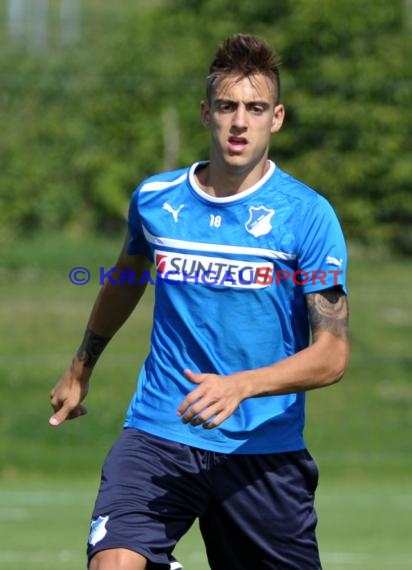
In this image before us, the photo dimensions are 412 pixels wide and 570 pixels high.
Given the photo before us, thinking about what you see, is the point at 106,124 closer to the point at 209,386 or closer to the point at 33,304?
the point at 33,304

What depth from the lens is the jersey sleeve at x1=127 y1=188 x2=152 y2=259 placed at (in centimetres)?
494

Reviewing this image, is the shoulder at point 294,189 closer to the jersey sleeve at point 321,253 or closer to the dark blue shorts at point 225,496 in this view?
the jersey sleeve at point 321,253

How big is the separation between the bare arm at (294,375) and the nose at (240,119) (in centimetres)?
59

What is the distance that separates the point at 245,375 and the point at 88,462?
8665 millimetres

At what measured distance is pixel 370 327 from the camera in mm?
13797

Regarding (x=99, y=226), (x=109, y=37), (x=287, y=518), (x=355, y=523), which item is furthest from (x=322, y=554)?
(x=109, y=37)

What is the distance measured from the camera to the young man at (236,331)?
4.56 meters

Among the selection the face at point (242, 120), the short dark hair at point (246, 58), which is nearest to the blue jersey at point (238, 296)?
the face at point (242, 120)

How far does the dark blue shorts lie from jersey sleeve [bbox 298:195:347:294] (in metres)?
0.62

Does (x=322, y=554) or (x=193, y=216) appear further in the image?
(x=322, y=554)

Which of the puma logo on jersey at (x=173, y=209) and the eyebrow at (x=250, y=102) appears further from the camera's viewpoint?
the puma logo on jersey at (x=173, y=209)

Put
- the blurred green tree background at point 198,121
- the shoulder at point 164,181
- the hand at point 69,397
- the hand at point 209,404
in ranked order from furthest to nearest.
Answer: the blurred green tree background at point 198,121 → the hand at point 69,397 → the shoulder at point 164,181 → the hand at point 209,404

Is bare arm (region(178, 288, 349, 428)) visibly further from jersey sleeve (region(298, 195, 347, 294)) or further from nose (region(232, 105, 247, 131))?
nose (region(232, 105, 247, 131))

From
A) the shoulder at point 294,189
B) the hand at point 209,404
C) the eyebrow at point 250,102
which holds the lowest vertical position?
the hand at point 209,404
